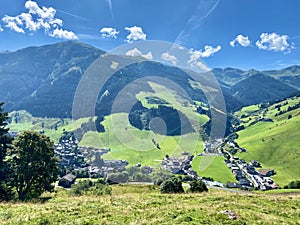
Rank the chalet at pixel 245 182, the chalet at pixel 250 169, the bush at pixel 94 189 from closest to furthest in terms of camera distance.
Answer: the bush at pixel 94 189 < the chalet at pixel 245 182 < the chalet at pixel 250 169

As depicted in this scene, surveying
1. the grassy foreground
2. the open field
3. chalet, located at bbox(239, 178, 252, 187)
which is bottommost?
chalet, located at bbox(239, 178, 252, 187)

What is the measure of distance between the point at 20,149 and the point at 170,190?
17.7 metres

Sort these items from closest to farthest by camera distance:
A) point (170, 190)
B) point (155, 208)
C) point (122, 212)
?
point (122, 212) < point (155, 208) < point (170, 190)

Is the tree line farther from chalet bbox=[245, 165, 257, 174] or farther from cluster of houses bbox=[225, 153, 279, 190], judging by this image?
chalet bbox=[245, 165, 257, 174]

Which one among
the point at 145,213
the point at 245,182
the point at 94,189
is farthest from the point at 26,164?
the point at 245,182

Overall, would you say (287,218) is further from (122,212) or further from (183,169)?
(183,169)

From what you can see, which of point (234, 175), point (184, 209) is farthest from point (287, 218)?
point (234, 175)

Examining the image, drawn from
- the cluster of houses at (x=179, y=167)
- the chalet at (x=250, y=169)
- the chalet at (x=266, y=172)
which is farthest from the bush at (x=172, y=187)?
the chalet at (x=250, y=169)

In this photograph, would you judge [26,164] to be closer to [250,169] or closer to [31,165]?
[31,165]

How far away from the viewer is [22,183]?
2947 centimetres

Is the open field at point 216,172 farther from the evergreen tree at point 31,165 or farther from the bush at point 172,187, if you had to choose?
the evergreen tree at point 31,165

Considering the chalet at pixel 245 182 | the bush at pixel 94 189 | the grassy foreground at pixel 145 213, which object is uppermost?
the grassy foreground at pixel 145 213

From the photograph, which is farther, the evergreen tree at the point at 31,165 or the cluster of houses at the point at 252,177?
the cluster of houses at the point at 252,177

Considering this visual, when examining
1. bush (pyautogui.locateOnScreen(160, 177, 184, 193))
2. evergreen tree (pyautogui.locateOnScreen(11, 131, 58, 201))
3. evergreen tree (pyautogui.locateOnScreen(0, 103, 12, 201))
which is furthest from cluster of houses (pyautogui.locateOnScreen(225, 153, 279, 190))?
evergreen tree (pyautogui.locateOnScreen(0, 103, 12, 201))
